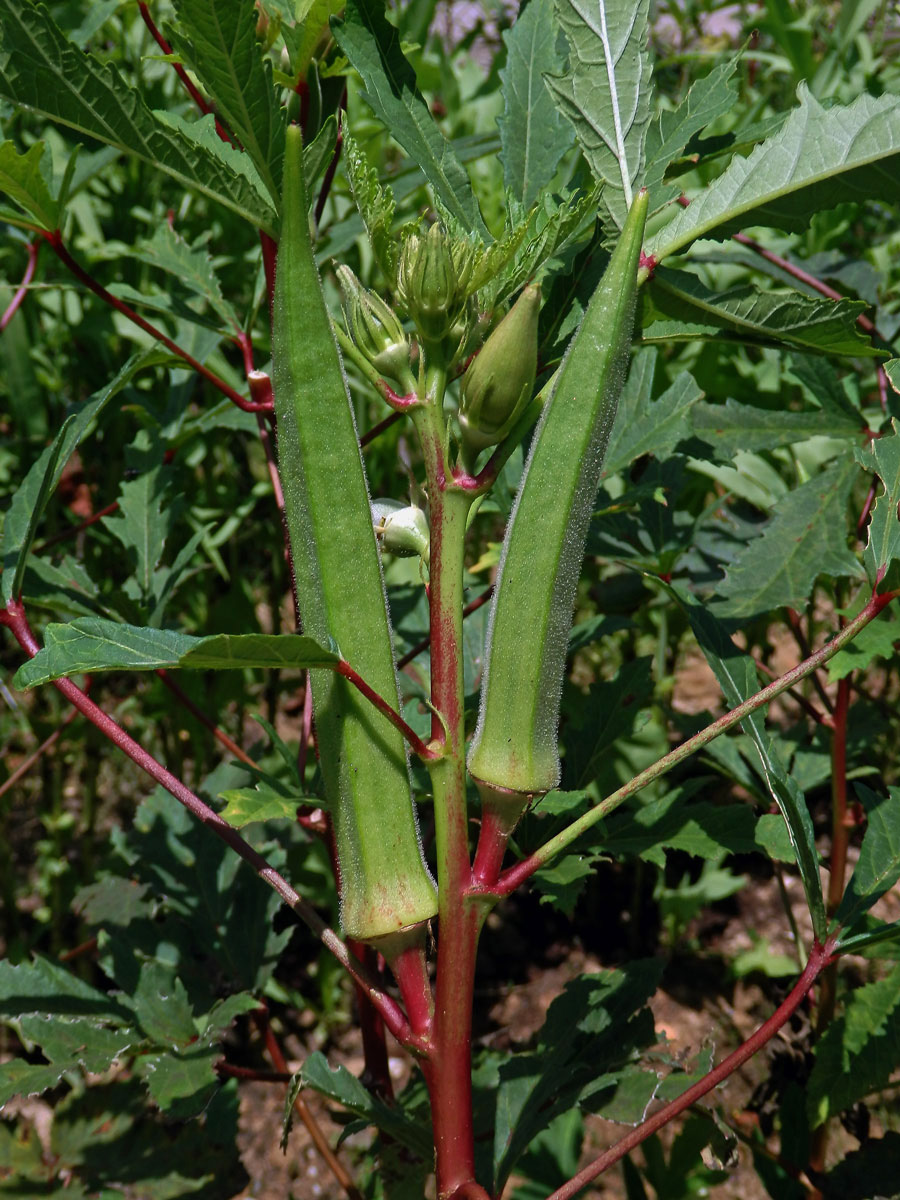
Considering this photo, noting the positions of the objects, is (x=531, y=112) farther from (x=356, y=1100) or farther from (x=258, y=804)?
(x=356, y=1100)

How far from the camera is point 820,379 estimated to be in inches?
54.6

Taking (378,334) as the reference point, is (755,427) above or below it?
below

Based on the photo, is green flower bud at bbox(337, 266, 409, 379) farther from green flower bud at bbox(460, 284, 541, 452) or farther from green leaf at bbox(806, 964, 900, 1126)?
green leaf at bbox(806, 964, 900, 1126)

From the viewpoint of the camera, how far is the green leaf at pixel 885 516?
82 cm

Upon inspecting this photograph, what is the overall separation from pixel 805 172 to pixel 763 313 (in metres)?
0.11

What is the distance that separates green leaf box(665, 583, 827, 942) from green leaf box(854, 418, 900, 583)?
15cm

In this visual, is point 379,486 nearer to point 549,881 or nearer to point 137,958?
point 137,958

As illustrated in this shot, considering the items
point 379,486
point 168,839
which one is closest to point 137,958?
point 168,839

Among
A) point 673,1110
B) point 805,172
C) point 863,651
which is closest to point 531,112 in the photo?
point 805,172

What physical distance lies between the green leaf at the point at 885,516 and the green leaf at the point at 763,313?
8 cm

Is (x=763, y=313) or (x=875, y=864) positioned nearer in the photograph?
(x=763, y=313)

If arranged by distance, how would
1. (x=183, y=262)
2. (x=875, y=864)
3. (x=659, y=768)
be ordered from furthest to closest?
(x=183, y=262) → (x=875, y=864) → (x=659, y=768)

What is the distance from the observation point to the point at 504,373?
0.71m

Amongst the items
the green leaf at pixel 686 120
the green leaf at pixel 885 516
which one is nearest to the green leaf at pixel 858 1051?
the green leaf at pixel 885 516
